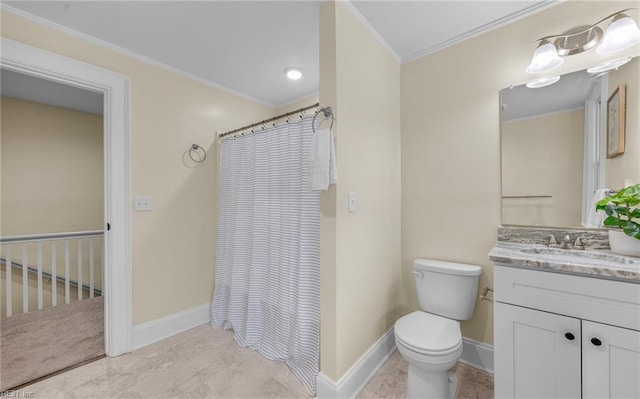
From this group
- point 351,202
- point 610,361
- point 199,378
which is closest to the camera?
point 610,361

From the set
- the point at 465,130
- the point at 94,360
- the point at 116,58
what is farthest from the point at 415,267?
the point at 116,58

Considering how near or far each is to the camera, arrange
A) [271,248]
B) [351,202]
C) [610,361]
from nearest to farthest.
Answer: [610,361]
[351,202]
[271,248]

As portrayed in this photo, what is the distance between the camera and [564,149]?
1.54 metres

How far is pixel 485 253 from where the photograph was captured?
1.78m

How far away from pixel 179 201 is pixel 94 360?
131 centimetres

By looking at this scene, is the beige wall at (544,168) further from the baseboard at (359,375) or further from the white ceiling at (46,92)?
the white ceiling at (46,92)

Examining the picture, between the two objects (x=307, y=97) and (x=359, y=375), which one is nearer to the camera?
(x=359, y=375)

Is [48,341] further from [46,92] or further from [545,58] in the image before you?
[545,58]

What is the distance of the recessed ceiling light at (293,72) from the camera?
7.44ft

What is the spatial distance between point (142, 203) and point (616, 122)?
3.19 m

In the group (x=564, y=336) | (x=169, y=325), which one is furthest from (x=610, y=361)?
(x=169, y=325)

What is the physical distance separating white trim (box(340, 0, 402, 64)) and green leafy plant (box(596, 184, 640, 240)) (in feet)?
5.30

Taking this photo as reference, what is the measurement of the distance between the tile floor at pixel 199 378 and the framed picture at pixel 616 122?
1568mm

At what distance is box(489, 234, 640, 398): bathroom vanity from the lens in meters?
1.01
